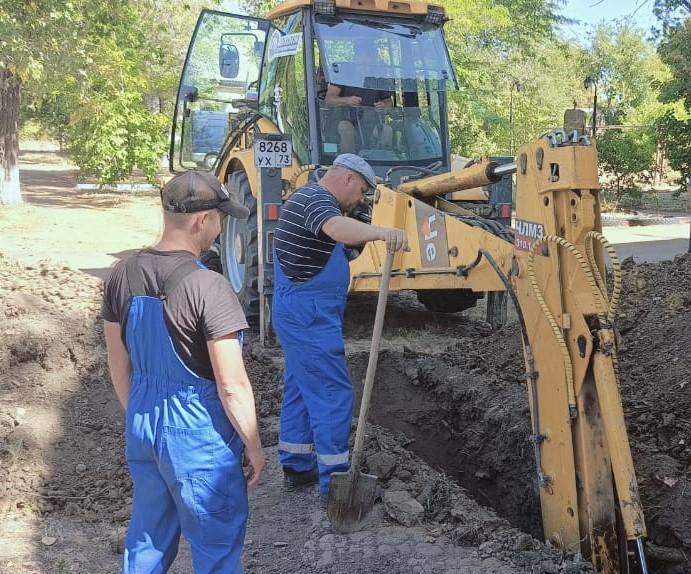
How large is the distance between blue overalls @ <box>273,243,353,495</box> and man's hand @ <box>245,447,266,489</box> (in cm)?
137

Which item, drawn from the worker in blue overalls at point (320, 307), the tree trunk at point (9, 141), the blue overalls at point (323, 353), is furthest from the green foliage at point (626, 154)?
the blue overalls at point (323, 353)

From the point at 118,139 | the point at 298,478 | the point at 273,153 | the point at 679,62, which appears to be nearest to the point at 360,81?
the point at 273,153

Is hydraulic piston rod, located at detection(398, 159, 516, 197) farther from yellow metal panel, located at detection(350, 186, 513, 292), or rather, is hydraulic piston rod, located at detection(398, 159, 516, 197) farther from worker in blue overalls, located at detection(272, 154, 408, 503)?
worker in blue overalls, located at detection(272, 154, 408, 503)

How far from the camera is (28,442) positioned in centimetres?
482

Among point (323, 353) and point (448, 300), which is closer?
point (323, 353)

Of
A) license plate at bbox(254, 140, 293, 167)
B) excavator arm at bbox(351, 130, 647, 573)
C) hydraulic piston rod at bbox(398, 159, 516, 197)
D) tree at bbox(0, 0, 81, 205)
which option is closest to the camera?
excavator arm at bbox(351, 130, 647, 573)

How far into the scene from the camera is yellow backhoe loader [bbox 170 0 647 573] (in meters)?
3.27

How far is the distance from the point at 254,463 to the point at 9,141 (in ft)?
58.9

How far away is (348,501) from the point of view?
12.8ft

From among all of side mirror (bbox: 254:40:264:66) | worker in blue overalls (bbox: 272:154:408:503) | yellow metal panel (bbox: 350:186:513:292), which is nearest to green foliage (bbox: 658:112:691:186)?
side mirror (bbox: 254:40:264:66)

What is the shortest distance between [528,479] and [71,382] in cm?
339

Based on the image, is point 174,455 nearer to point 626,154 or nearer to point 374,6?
point 374,6

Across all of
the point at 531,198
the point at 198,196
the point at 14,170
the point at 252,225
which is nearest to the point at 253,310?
the point at 252,225

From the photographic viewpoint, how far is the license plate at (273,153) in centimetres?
680
